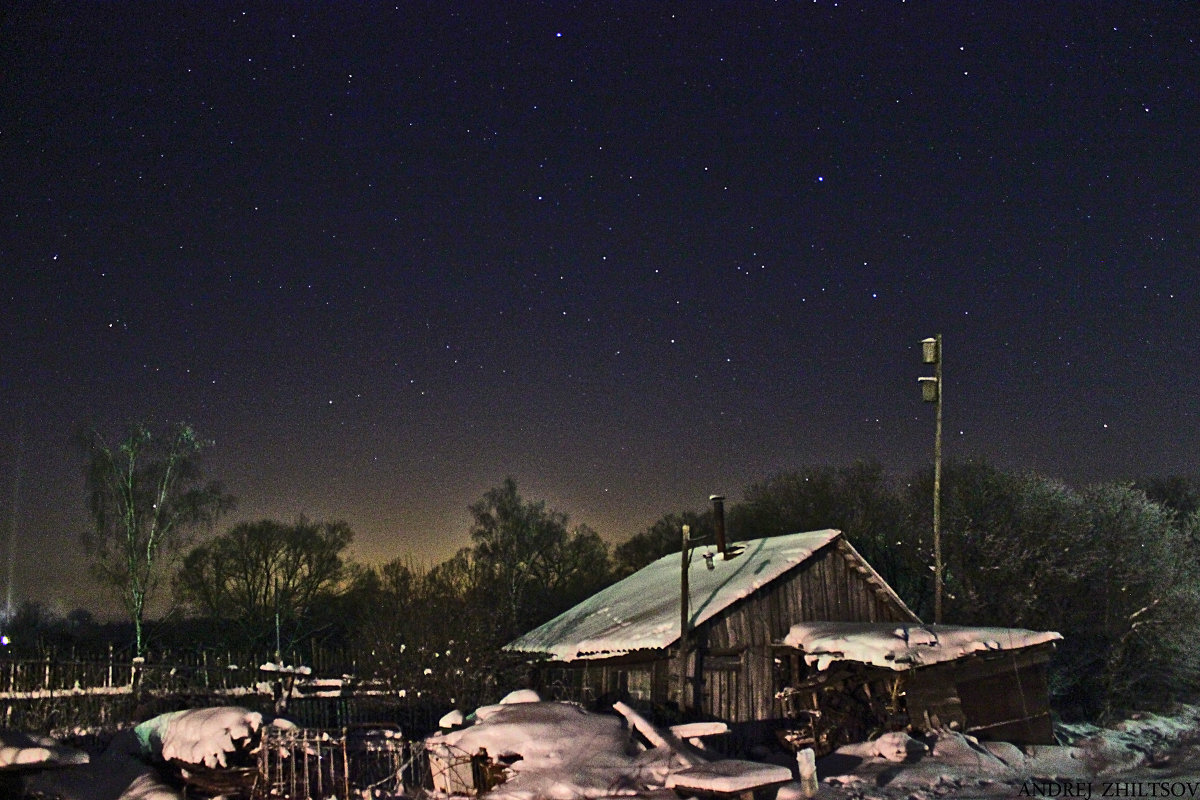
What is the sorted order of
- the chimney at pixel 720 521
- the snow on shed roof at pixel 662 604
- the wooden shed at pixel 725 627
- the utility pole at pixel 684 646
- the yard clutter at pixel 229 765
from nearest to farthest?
the yard clutter at pixel 229 765, the utility pole at pixel 684 646, the wooden shed at pixel 725 627, the snow on shed roof at pixel 662 604, the chimney at pixel 720 521

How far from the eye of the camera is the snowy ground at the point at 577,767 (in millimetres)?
14266

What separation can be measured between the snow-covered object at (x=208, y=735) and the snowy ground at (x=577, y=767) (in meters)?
0.01

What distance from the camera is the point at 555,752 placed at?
15078 millimetres

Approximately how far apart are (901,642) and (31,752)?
50.1ft

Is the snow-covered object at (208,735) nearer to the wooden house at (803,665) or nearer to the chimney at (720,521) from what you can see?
the wooden house at (803,665)

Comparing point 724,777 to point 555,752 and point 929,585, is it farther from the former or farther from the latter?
point 929,585

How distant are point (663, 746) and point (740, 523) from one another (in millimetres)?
36680

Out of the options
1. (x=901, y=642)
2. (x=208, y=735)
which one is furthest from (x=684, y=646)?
(x=208, y=735)

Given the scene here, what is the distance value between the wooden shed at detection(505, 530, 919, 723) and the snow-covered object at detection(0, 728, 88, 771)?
11501mm

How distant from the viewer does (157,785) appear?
47.5 feet

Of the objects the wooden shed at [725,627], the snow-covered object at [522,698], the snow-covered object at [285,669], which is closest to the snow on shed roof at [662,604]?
the wooden shed at [725,627]

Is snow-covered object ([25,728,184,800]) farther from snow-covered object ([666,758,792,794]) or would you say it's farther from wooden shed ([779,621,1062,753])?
wooden shed ([779,621,1062,753])

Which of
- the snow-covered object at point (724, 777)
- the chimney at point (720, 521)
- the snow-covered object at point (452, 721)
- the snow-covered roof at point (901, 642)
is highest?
the chimney at point (720, 521)

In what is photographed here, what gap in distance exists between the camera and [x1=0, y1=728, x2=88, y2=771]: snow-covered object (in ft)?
40.4
